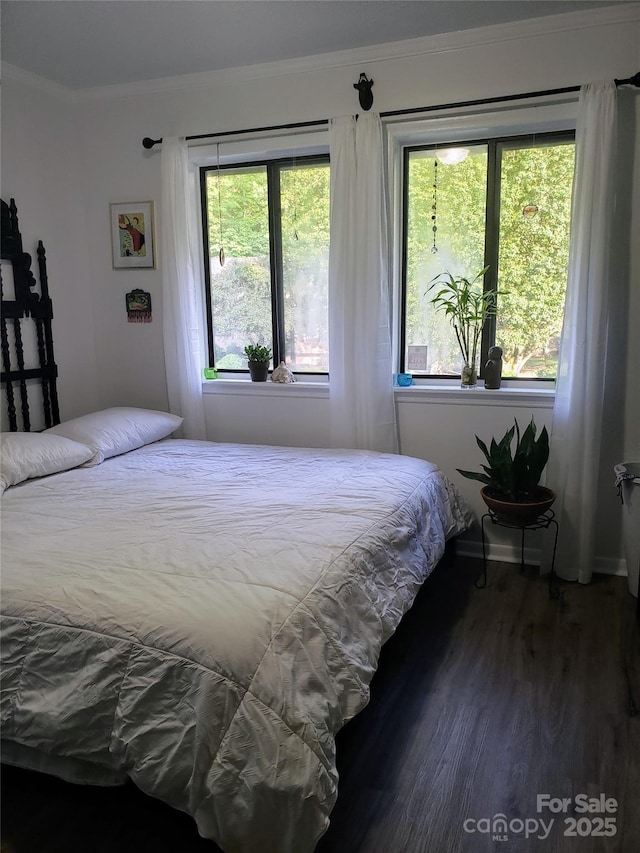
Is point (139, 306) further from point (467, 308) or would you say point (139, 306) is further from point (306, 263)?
point (467, 308)

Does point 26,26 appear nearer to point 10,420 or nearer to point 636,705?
point 10,420

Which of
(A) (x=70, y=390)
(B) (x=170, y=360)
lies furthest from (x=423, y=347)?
(A) (x=70, y=390)

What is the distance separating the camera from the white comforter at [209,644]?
4.52 feet

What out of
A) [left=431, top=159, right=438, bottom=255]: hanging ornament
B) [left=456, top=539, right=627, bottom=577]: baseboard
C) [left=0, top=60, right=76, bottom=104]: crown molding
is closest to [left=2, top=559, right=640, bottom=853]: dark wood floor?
[left=456, top=539, right=627, bottom=577]: baseboard

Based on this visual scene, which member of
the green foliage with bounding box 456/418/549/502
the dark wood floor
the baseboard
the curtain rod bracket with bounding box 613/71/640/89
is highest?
the curtain rod bracket with bounding box 613/71/640/89

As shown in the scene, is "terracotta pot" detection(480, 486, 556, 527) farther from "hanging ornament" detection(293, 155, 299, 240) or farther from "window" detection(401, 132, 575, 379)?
"hanging ornament" detection(293, 155, 299, 240)

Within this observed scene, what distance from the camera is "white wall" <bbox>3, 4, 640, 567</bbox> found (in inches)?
114

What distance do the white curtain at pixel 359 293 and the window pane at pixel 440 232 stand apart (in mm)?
273

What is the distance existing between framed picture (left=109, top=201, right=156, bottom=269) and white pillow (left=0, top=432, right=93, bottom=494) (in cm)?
133

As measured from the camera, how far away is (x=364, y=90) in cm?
317

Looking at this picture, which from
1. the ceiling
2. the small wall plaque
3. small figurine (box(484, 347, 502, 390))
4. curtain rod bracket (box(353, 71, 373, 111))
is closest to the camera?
the ceiling

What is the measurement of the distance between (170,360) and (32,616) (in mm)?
2312

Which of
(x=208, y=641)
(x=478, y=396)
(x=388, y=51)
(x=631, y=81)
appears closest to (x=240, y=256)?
(x=388, y=51)

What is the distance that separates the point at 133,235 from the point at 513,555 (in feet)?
9.70
